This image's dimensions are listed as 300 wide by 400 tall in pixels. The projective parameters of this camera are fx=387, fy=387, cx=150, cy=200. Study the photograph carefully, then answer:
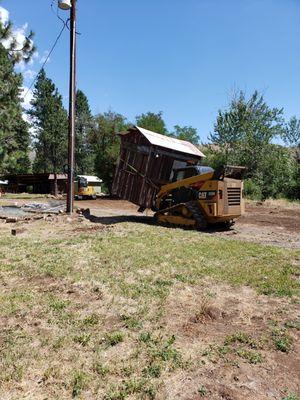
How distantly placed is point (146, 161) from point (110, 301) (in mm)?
10164

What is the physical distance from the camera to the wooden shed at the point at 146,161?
603 inches

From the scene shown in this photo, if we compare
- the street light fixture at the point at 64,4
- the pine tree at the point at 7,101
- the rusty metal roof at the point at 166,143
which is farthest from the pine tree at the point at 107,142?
the street light fixture at the point at 64,4

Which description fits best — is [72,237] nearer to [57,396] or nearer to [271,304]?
[271,304]

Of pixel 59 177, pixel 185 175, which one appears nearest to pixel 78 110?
pixel 59 177

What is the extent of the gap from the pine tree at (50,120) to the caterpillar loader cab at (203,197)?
2994cm

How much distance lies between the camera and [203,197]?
505 inches

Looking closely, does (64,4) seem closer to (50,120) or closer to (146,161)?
(146,161)

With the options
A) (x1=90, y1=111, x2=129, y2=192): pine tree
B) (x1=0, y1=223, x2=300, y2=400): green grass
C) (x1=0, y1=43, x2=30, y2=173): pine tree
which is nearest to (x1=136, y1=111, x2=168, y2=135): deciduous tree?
(x1=90, y1=111, x2=129, y2=192): pine tree

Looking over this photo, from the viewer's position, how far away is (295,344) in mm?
4434

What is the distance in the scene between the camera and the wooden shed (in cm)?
1530

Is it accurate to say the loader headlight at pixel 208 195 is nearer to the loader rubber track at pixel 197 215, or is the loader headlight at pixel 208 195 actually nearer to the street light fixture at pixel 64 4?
the loader rubber track at pixel 197 215

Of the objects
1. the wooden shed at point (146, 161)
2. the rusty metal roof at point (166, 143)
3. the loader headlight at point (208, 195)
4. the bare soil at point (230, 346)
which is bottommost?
the bare soil at point (230, 346)

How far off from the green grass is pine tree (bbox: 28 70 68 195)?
3465cm

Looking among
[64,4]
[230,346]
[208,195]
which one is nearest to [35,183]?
[64,4]
